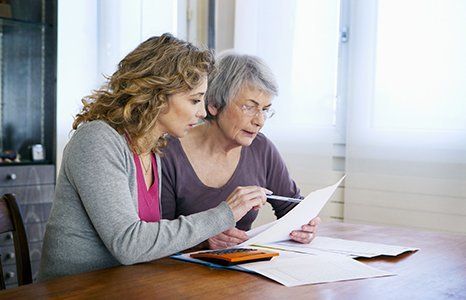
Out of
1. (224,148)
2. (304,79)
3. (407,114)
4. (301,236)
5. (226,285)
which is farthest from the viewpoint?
(304,79)

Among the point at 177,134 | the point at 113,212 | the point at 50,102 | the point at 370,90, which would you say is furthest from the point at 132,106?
the point at 50,102

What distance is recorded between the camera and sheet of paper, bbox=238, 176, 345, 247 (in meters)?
1.87

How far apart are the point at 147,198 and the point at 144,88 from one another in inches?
11.2

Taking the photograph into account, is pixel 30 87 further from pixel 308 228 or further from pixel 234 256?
pixel 234 256

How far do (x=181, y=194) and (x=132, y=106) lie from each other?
48cm

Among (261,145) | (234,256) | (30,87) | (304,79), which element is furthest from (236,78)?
(30,87)

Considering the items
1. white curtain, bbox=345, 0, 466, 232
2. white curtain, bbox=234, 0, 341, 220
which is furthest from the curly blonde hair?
white curtain, bbox=234, 0, 341, 220

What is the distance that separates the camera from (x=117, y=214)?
159cm

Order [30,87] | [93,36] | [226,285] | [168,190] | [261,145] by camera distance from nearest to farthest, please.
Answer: [226,285] < [168,190] < [261,145] < [30,87] < [93,36]

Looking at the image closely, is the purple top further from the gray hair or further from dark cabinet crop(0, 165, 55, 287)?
dark cabinet crop(0, 165, 55, 287)

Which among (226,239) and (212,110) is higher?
(212,110)

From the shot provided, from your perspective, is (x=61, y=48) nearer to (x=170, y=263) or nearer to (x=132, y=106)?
(x=132, y=106)

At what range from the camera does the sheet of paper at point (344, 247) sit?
1.83m

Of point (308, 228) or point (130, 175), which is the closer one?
point (130, 175)
